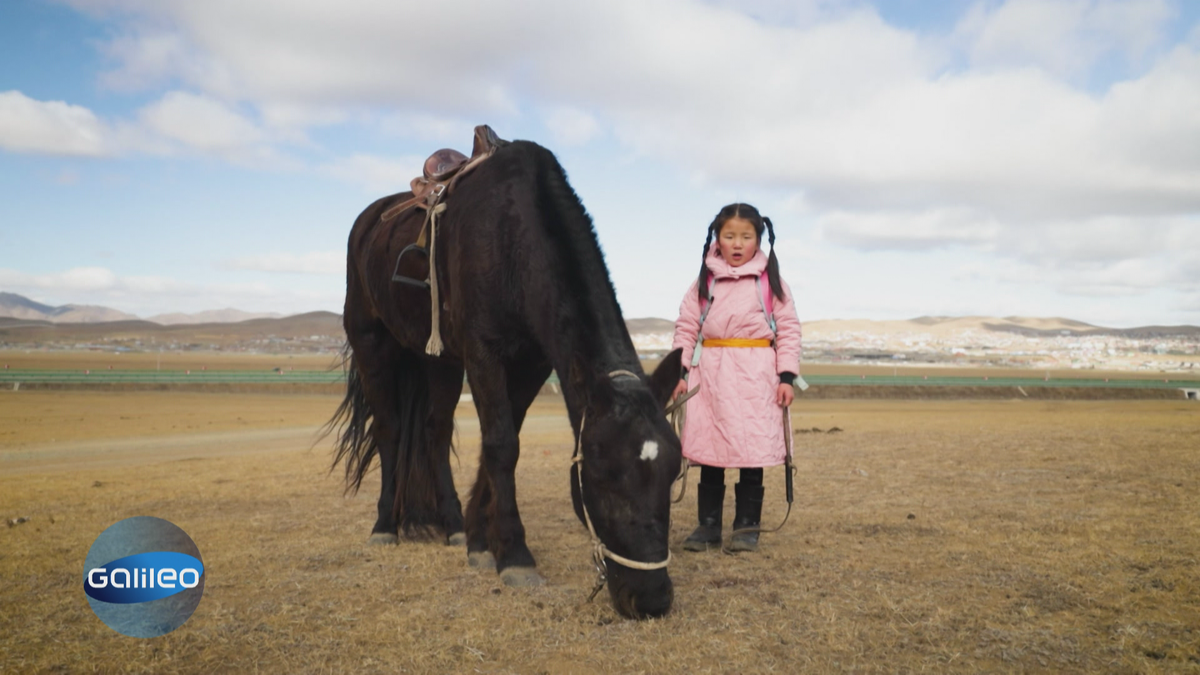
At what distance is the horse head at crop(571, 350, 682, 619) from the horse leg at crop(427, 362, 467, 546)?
2.07 meters

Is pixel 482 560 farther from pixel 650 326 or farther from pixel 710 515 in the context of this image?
pixel 650 326

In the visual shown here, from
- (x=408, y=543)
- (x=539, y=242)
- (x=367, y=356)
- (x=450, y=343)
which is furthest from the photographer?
(x=367, y=356)

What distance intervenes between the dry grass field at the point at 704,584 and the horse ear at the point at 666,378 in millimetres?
918

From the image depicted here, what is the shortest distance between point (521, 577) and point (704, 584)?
2.94 ft

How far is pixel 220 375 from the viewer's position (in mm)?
28156

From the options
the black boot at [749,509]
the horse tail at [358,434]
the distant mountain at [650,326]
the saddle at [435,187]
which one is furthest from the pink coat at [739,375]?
the distant mountain at [650,326]

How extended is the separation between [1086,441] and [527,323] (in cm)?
817

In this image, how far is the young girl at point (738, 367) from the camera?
430cm

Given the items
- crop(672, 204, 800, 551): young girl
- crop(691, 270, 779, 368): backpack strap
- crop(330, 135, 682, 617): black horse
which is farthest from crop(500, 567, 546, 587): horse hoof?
crop(691, 270, 779, 368): backpack strap

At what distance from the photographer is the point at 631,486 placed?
3018 millimetres

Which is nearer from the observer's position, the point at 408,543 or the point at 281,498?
the point at 408,543

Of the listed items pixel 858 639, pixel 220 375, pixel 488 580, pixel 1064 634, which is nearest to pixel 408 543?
pixel 488 580

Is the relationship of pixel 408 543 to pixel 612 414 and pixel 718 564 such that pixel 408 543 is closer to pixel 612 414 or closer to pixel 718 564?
pixel 718 564

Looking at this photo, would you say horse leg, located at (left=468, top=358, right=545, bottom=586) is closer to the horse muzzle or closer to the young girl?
the horse muzzle
